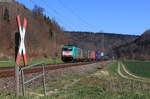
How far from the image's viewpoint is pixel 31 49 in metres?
A: 86.7

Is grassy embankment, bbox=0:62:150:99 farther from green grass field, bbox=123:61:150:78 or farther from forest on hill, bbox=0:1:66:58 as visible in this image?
forest on hill, bbox=0:1:66:58

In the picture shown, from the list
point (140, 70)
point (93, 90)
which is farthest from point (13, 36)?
point (93, 90)

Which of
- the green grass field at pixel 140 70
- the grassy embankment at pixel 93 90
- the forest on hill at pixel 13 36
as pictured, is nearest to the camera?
the grassy embankment at pixel 93 90

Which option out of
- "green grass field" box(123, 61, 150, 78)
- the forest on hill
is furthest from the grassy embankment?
the forest on hill

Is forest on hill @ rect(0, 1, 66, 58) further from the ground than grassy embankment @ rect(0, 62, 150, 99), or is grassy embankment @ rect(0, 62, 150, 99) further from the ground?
forest on hill @ rect(0, 1, 66, 58)

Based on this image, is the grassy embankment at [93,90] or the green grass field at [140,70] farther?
the green grass field at [140,70]

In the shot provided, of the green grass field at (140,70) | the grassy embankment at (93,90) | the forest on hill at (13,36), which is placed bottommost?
the green grass field at (140,70)

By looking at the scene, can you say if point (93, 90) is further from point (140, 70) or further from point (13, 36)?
point (13, 36)

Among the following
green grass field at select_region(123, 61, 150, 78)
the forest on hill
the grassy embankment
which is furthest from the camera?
the forest on hill

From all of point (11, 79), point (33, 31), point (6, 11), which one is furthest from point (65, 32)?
point (11, 79)

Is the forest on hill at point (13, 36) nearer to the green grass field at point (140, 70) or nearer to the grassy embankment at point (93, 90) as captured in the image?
the green grass field at point (140, 70)

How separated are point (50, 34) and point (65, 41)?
8.56 metres

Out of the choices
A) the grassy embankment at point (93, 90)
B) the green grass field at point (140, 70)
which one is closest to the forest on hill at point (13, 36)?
the green grass field at point (140, 70)

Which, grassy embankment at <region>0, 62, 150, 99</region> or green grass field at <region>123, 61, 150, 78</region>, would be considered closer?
grassy embankment at <region>0, 62, 150, 99</region>
